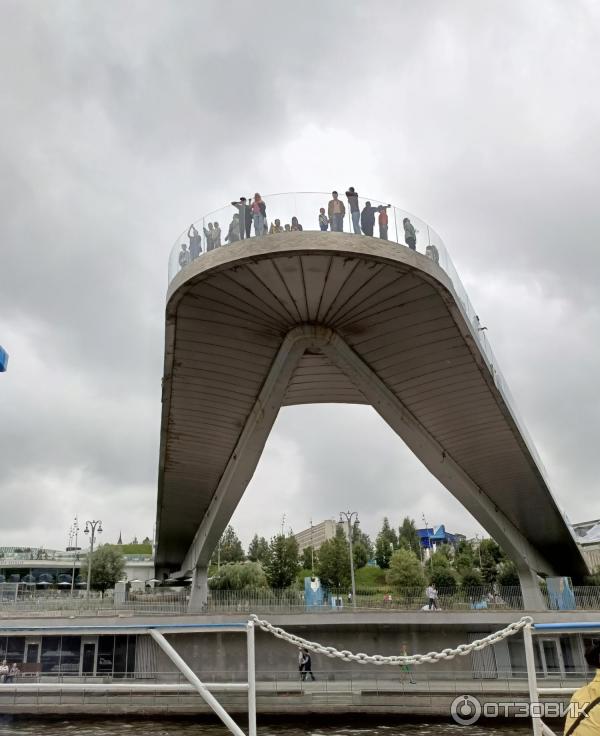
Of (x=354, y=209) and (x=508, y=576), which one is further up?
(x=354, y=209)

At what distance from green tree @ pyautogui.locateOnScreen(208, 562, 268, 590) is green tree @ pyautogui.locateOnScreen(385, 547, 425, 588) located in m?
14.8

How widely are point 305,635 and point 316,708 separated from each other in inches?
269

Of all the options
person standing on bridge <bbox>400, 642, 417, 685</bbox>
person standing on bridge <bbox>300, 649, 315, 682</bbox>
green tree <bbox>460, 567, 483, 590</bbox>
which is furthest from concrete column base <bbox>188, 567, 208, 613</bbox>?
green tree <bbox>460, 567, 483, 590</bbox>

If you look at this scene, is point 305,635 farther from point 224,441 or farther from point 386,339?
point 386,339

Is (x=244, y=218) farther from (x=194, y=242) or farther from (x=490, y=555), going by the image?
(x=490, y=555)

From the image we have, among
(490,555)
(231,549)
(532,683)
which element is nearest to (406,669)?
(532,683)

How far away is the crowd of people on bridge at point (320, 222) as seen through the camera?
16.6 metres

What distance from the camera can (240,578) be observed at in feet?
204

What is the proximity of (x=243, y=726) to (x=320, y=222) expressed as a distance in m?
14.1

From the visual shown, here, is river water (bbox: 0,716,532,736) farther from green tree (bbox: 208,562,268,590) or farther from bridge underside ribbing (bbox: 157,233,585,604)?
green tree (bbox: 208,562,268,590)

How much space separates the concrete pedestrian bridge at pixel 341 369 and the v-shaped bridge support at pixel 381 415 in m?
0.07

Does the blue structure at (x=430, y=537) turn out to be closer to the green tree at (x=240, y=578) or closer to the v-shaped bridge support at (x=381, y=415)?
the green tree at (x=240, y=578)
